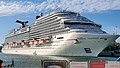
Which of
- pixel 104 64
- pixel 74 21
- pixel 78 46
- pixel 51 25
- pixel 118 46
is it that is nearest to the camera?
pixel 104 64

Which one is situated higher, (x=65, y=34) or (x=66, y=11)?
(x=66, y=11)

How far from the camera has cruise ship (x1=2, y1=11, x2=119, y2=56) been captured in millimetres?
68938

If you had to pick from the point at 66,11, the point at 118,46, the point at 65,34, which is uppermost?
the point at 66,11

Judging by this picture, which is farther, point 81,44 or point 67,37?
point 67,37

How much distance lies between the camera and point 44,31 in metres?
85.5

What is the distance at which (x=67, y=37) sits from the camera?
7000 cm

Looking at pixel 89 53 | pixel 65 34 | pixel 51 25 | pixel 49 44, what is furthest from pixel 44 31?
pixel 89 53

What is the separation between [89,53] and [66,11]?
1838cm

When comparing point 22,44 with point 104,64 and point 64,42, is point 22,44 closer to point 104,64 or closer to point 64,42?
point 64,42

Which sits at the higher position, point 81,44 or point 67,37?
point 67,37

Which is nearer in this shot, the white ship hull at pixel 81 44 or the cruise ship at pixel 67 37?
the white ship hull at pixel 81 44

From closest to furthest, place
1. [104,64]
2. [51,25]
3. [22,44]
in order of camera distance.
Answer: [104,64], [51,25], [22,44]

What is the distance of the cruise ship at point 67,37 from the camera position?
6894 cm

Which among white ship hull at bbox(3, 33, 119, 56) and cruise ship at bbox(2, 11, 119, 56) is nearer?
white ship hull at bbox(3, 33, 119, 56)
